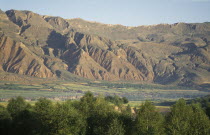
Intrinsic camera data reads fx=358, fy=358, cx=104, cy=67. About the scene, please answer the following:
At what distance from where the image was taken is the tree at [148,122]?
78775 mm

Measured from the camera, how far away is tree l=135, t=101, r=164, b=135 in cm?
7878

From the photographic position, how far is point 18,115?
111375 mm

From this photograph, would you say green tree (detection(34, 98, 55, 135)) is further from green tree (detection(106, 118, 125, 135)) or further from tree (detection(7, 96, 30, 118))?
tree (detection(7, 96, 30, 118))

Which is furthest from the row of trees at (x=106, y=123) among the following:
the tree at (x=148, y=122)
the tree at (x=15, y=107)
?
the tree at (x=15, y=107)

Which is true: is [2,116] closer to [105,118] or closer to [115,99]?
[105,118]

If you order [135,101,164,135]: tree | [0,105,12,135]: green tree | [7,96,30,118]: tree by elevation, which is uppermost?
[135,101,164,135]: tree

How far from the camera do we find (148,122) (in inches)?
3273

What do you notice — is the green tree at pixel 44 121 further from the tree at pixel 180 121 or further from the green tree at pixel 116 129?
the tree at pixel 180 121

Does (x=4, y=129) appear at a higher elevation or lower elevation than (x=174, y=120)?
lower

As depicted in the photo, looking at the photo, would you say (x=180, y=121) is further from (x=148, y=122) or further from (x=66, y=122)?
(x=66, y=122)

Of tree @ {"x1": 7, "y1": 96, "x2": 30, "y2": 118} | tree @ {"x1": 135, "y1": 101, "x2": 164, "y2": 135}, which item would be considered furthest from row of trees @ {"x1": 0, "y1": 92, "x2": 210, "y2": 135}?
tree @ {"x1": 7, "y1": 96, "x2": 30, "y2": 118}

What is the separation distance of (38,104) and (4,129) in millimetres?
12873

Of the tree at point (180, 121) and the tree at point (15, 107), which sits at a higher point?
the tree at point (180, 121)

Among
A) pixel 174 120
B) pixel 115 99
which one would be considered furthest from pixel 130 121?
pixel 115 99
